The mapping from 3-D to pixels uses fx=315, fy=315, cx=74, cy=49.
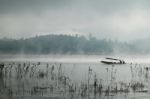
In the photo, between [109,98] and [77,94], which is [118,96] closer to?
[109,98]

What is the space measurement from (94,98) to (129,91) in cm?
593

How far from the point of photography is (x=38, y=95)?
91.3ft

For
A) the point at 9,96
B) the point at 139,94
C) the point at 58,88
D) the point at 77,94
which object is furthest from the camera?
the point at 58,88

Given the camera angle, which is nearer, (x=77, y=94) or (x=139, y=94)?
(x=77, y=94)

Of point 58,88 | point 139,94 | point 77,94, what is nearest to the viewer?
point 77,94

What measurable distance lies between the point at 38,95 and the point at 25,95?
3.76ft

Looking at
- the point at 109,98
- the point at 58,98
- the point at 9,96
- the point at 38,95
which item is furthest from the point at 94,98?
the point at 9,96

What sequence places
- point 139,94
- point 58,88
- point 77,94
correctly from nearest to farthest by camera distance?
point 77,94
point 139,94
point 58,88

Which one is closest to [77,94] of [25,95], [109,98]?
[109,98]

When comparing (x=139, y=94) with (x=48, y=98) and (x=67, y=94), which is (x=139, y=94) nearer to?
(x=67, y=94)

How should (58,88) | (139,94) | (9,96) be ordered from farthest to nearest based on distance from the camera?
(58,88)
(139,94)
(9,96)

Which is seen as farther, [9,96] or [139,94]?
[139,94]

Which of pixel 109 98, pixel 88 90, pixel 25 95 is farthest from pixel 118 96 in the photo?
pixel 25 95

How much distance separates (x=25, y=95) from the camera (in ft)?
91.3
